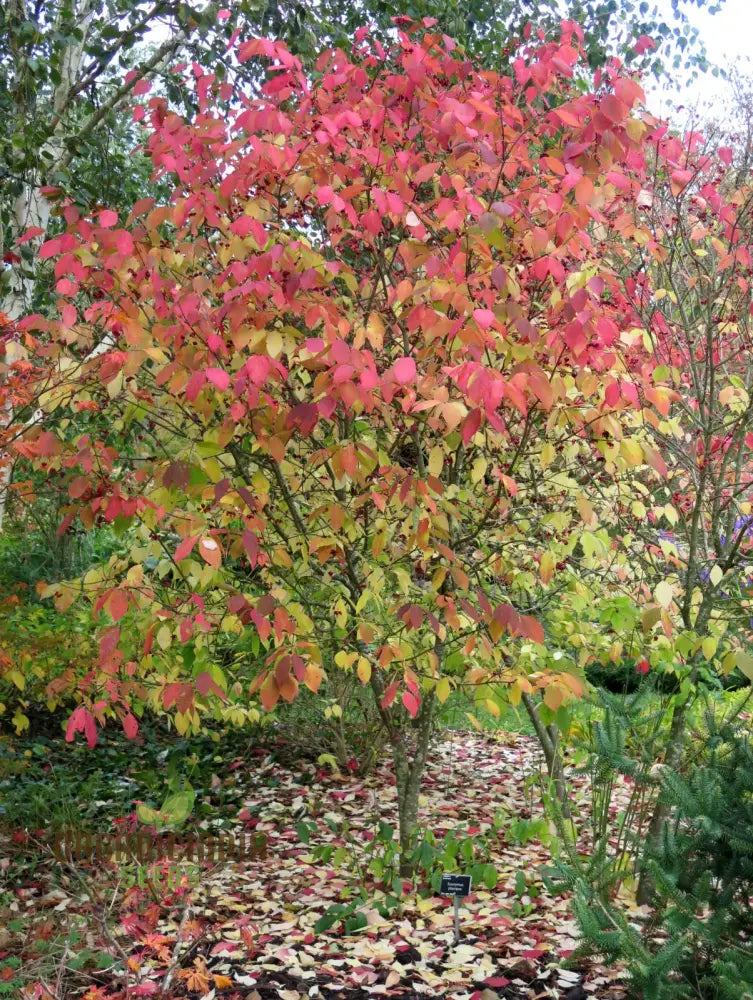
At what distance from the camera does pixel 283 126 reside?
2287mm

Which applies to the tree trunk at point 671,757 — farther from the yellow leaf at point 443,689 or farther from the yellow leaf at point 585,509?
the yellow leaf at point 585,509

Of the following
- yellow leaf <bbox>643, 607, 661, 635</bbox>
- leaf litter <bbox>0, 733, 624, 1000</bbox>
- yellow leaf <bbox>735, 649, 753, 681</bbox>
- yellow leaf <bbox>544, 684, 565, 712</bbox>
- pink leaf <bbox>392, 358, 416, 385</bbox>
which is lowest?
leaf litter <bbox>0, 733, 624, 1000</bbox>

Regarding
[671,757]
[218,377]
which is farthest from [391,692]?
[671,757]

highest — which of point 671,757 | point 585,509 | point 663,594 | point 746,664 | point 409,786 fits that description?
point 585,509

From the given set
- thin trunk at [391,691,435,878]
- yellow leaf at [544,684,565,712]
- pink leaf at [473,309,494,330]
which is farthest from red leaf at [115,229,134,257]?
thin trunk at [391,691,435,878]

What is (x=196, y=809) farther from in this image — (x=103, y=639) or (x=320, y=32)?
(x=320, y=32)

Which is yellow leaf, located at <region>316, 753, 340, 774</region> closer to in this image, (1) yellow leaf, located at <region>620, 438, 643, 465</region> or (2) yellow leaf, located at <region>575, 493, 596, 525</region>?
(2) yellow leaf, located at <region>575, 493, 596, 525</region>

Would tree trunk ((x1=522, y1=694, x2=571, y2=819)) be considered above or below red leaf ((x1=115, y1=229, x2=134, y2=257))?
below

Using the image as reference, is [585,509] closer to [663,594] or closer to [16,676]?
[663,594]

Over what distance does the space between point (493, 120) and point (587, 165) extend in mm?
298

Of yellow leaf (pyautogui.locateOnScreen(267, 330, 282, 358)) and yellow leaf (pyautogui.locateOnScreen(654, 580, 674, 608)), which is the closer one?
yellow leaf (pyautogui.locateOnScreen(267, 330, 282, 358))

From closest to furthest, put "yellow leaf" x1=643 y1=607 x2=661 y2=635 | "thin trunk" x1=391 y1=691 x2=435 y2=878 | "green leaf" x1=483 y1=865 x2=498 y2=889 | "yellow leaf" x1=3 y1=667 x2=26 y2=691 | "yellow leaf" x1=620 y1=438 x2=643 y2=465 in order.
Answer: "yellow leaf" x1=620 y1=438 x2=643 y2=465 < "yellow leaf" x1=643 y1=607 x2=661 y2=635 < "green leaf" x1=483 y1=865 x2=498 y2=889 < "thin trunk" x1=391 y1=691 x2=435 y2=878 < "yellow leaf" x1=3 y1=667 x2=26 y2=691

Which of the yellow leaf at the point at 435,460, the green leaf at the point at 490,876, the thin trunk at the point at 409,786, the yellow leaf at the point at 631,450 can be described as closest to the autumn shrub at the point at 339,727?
the thin trunk at the point at 409,786

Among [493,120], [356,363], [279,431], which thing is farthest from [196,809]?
[493,120]
